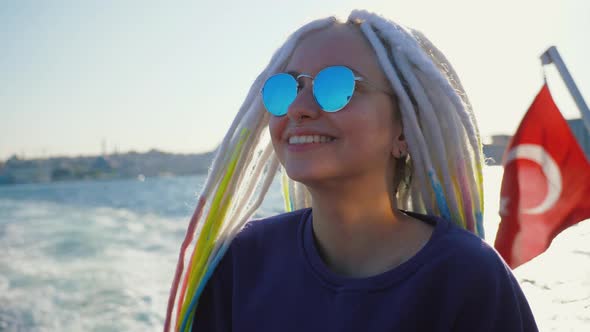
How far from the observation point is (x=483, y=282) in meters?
1.55

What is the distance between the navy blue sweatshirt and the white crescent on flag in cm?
131

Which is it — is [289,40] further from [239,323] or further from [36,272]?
[36,272]

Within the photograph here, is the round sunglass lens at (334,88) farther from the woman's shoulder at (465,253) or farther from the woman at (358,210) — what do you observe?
the woman's shoulder at (465,253)

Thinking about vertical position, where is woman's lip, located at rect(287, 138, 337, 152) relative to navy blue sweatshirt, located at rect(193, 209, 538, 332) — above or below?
above

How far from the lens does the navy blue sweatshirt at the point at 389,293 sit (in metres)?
1.55

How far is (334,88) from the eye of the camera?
→ 1754mm

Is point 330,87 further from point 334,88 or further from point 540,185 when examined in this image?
point 540,185

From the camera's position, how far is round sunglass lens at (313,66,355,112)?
1.75 meters

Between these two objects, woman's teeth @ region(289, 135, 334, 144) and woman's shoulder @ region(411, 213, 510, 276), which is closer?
woman's shoulder @ region(411, 213, 510, 276)

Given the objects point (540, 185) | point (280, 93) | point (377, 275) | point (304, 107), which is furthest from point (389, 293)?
point (540, 185)

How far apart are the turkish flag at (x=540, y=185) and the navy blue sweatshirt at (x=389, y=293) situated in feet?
3.88

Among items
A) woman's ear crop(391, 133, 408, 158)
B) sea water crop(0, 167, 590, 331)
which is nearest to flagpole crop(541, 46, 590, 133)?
sea water crop(0, 167, 590, 331)

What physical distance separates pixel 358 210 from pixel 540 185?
4.93ft

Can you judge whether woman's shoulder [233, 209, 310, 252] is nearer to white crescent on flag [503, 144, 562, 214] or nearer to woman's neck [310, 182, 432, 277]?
woman's neck [310, 182, 432, 277]
